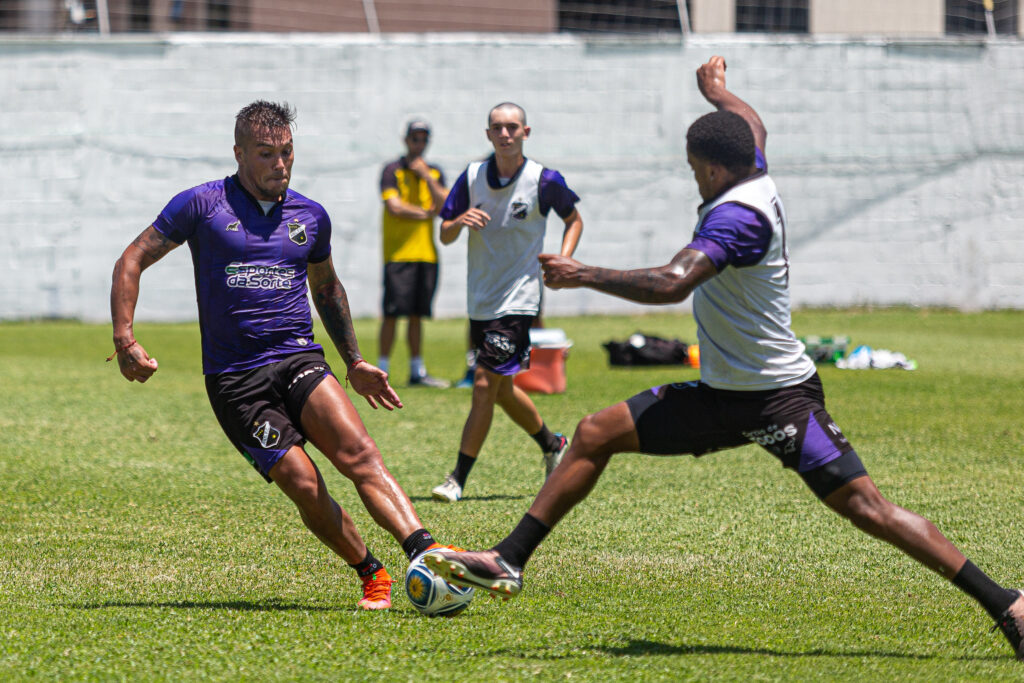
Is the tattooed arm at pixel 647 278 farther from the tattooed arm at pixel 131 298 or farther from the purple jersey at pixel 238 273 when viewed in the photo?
the tattooed arm at pixel 131 298

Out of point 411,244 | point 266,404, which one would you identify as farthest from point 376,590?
point 411,244

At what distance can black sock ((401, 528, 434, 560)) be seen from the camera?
15.8 feet

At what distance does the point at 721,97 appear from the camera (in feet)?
17.8

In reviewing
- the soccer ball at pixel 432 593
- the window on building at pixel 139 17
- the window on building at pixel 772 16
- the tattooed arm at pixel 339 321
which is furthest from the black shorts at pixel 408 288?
the window on building at pixel 772 16

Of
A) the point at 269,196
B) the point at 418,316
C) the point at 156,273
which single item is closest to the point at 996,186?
the point at 418,316

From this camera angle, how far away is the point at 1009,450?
8758 mm

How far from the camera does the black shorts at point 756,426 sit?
14.4 feet

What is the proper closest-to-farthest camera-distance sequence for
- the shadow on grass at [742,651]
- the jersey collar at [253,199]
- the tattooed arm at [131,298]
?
1. the shadow on grass at [742,651]
2. the tattooed arm at [131,298]
3. the jersey collar at [253,199]

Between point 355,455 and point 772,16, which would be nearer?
point 355,455

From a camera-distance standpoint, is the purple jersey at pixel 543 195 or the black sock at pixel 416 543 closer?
the black sock at pixel 416 543

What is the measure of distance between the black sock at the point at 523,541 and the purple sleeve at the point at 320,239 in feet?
5.00

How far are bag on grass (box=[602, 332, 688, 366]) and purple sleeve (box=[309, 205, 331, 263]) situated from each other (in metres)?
8.63

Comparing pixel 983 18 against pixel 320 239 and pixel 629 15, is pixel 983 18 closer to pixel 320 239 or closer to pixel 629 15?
pixel 629 15

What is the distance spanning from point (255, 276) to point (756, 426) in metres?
2.08
